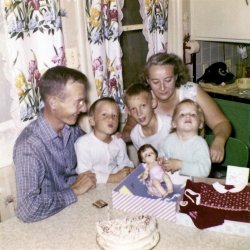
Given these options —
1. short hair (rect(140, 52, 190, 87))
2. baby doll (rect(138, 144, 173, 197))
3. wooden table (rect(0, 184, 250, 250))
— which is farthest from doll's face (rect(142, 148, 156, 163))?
short hair (rect(140, 52, 190, 87))

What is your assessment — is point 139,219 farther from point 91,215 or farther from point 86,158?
point 86,158

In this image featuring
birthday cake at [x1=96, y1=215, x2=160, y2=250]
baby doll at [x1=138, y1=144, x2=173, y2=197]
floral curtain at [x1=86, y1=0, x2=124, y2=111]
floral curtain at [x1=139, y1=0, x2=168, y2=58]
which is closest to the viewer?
birthday cake at [x1=96, y1=215, x2=160, y2=250]

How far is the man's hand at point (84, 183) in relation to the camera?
1658 mm

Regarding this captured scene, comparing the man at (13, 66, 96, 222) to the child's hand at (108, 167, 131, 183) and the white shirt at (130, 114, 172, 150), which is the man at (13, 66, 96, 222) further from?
the white shirt at (130, 114, 172, 150)

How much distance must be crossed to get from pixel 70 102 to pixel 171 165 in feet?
1.81

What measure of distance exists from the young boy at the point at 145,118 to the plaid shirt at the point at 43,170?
349 mm

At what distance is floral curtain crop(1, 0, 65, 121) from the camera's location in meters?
1.91

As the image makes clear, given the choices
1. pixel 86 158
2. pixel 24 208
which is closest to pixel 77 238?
pixel 24 208

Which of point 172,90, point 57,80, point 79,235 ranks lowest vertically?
point 79,235

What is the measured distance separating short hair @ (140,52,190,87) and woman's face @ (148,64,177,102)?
26 mm

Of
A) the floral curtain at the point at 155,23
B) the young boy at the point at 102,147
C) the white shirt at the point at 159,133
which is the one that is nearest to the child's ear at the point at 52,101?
the young boy at the point at 102,147

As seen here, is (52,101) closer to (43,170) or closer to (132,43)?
(43,170)

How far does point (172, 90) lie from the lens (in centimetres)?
218

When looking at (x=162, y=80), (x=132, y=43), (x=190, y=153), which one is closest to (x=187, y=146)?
(x=190, y=153)
